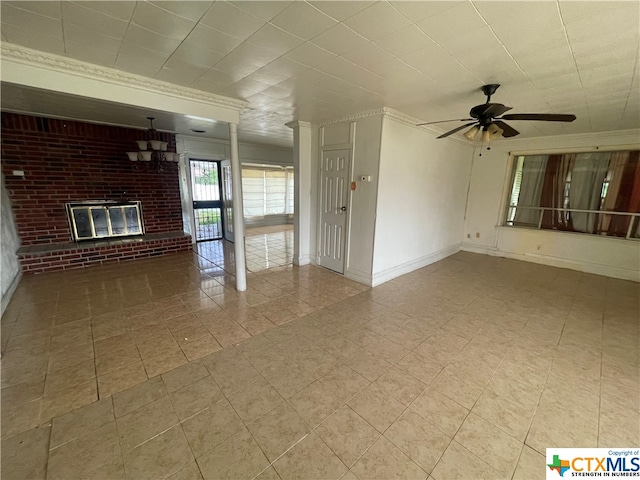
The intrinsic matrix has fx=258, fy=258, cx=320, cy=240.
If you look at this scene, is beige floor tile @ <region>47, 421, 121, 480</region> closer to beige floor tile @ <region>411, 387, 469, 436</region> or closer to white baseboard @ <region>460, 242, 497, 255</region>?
beige floor tile @ <region>411, 387, 469, 436</region>

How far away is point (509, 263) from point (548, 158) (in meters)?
2.22

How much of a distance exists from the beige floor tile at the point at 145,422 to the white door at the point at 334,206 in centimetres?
299

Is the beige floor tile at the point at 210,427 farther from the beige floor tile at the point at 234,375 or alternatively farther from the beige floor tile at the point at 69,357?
the beige floor tile at the point at 69,357

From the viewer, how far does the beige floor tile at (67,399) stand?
168cm

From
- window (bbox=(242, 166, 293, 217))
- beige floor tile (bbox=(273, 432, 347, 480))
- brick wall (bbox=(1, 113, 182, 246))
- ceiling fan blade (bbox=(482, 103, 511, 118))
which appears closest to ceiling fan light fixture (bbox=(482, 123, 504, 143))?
ceiling fan blade (bbox=(482, 103, 511, 118))

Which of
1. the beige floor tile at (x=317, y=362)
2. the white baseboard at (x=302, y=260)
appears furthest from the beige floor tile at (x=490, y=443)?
the white baseboard at (x=302, y=260)

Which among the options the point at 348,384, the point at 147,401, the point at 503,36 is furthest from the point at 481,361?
the point at 147,401

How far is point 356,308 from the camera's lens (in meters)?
3.20

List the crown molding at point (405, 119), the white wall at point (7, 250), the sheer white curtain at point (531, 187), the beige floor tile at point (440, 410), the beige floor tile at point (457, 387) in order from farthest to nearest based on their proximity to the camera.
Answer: the sheer white curtain at point (531, 187) < the crown molding at point (405, 119) < the white wall at point (7, 250) < the beige floor tile at point (457, 387) < the beige floor tile at point (440, 410)

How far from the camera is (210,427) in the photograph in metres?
1.60

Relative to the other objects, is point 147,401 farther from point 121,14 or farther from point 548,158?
point 548,158

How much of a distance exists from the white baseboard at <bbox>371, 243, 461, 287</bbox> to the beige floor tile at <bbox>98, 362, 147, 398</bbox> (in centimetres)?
290

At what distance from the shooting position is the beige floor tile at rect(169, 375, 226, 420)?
1722mm

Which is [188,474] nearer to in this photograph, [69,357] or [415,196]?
[69,357]
